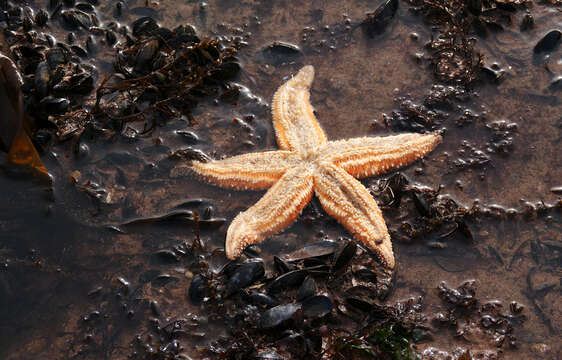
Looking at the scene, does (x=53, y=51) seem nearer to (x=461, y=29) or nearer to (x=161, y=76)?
(x=161, y=76)

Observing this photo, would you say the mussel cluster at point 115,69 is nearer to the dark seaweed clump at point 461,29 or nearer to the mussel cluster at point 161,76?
the mussel cluster at point 161,76

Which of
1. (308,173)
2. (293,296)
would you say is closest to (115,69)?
(308,173)

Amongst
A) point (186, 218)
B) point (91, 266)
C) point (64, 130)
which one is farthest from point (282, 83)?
point (91, 266)

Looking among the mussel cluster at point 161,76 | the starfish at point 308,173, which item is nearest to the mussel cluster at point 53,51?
the mussel cluster at point 161,76

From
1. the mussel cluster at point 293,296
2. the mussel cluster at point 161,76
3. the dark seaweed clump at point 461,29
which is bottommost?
the mussel cluster at point 293,296

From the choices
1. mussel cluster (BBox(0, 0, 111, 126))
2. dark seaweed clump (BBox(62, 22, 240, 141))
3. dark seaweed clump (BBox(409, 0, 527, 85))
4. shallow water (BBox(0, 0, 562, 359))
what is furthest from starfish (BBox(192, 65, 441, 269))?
mussel cluster (BBox(0, 0, 111, 126))

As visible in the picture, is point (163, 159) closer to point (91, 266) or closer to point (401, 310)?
point (91, 266)
